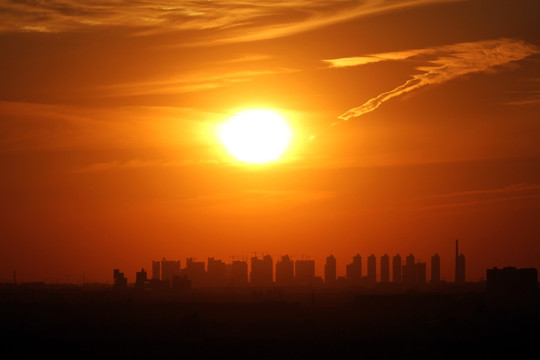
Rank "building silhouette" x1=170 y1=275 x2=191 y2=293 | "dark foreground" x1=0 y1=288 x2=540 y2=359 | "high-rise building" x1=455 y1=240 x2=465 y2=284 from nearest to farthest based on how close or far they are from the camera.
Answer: "dark foreground" x1=0 y1=288 x2=540 y2=359, "building silhouette" x1=170 y1=275 x2=191 y2=293, "high-rise building" x1=455 y1=240 x2=465 y2=284

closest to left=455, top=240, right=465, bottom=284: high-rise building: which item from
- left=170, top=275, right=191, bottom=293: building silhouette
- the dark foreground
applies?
left=170, top=275, right=191, bottom=293: building silhouette

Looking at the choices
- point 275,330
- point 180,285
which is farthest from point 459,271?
point 275,330

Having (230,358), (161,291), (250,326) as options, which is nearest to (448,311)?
(250,326)

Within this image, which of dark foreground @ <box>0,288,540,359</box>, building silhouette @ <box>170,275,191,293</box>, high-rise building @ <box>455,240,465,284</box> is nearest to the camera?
dark foreground @ <box>0,288,540,359</box>

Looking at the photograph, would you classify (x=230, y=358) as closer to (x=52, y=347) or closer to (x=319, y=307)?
(x=52, y=347)

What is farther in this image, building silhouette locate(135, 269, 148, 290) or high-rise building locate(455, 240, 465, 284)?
high-rise building locate(455, 240, 465, 284)

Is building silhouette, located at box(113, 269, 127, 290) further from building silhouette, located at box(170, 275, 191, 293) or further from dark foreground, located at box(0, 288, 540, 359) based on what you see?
dark foreground, located at box(0, 288, 540, 359)

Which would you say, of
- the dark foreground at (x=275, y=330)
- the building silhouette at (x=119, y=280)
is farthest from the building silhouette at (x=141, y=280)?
the dark foreground at (x=275, y=330)

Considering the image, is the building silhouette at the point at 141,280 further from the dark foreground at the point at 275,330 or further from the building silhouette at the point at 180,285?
the dark foreground at the point at 275,330
